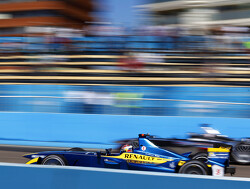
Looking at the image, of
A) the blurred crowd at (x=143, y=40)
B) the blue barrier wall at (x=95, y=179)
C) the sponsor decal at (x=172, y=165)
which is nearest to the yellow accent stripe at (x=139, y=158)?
the sponsor decal at (x=172, y=165)

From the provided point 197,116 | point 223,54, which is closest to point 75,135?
point 197,116

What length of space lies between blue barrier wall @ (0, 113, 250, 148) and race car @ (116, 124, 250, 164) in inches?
25.9

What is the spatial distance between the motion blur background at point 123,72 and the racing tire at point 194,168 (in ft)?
11.2

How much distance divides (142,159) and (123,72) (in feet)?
19.3

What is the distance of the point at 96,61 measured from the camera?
1278cm

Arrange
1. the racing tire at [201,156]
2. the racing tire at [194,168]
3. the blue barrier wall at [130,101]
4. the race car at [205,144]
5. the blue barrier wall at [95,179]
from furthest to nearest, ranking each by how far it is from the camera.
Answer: the blue barrier wall at [130,101] < the race car at [205,144] < the racing tire at [201,156] < the racing tire at [194,168] < the blue barrier wall at [95,179]

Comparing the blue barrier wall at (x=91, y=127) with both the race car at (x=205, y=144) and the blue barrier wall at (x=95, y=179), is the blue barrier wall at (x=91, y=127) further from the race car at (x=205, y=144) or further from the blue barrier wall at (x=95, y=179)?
the blue barrier wall at (x=95, y=179)

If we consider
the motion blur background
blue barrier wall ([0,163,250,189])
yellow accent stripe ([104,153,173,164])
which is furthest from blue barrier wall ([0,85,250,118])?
blue barrier wall ([0,163,250,189])

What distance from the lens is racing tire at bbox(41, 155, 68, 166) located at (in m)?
6.03

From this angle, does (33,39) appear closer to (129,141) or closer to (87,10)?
(129,141)

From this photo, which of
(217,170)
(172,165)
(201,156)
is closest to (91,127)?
(201,156)

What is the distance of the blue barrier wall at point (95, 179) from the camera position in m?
3.22

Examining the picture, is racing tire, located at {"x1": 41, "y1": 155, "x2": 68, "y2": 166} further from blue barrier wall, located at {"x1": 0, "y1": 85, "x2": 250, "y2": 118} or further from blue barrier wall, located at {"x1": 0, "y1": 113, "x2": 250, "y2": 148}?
blue barrier wall, located at {"x1": 0, "y1": 113, "x2": 250, "y2": 148}

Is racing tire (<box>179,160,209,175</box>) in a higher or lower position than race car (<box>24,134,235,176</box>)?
lower
